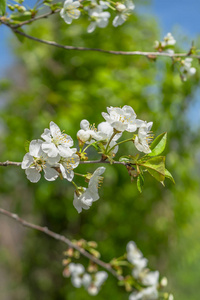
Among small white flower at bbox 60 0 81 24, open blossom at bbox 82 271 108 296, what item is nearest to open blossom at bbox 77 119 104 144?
small white flower at bbox 60 0 81 24

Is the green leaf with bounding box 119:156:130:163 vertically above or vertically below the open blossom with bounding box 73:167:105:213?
above

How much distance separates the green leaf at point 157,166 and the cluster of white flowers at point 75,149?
0.09ft

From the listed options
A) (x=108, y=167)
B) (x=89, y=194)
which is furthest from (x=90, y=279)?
(x=89, y=194)

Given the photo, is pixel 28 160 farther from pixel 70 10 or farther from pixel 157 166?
pixel 70 10

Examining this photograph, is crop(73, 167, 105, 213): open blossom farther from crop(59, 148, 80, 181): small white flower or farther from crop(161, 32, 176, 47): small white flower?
crop(161, 32, 176, 47): small white flower

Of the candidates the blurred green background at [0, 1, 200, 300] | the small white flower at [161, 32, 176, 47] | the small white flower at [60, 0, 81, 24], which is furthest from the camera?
the blurred green background at [0, 1, 200, 300]

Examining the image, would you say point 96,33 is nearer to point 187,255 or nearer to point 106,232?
point 106,232

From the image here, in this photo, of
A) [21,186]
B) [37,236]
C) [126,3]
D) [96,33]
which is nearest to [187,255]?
[37,236]

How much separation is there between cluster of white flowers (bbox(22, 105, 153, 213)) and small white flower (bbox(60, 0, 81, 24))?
1.14 ft

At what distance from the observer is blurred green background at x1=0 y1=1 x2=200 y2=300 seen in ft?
4.33

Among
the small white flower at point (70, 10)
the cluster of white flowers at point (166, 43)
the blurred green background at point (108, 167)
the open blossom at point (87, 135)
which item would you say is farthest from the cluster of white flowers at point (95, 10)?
the blurred green background at point (108, 167)

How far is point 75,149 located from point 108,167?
0.78 metres

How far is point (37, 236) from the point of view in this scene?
1.77m

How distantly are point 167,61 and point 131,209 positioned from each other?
70cm
